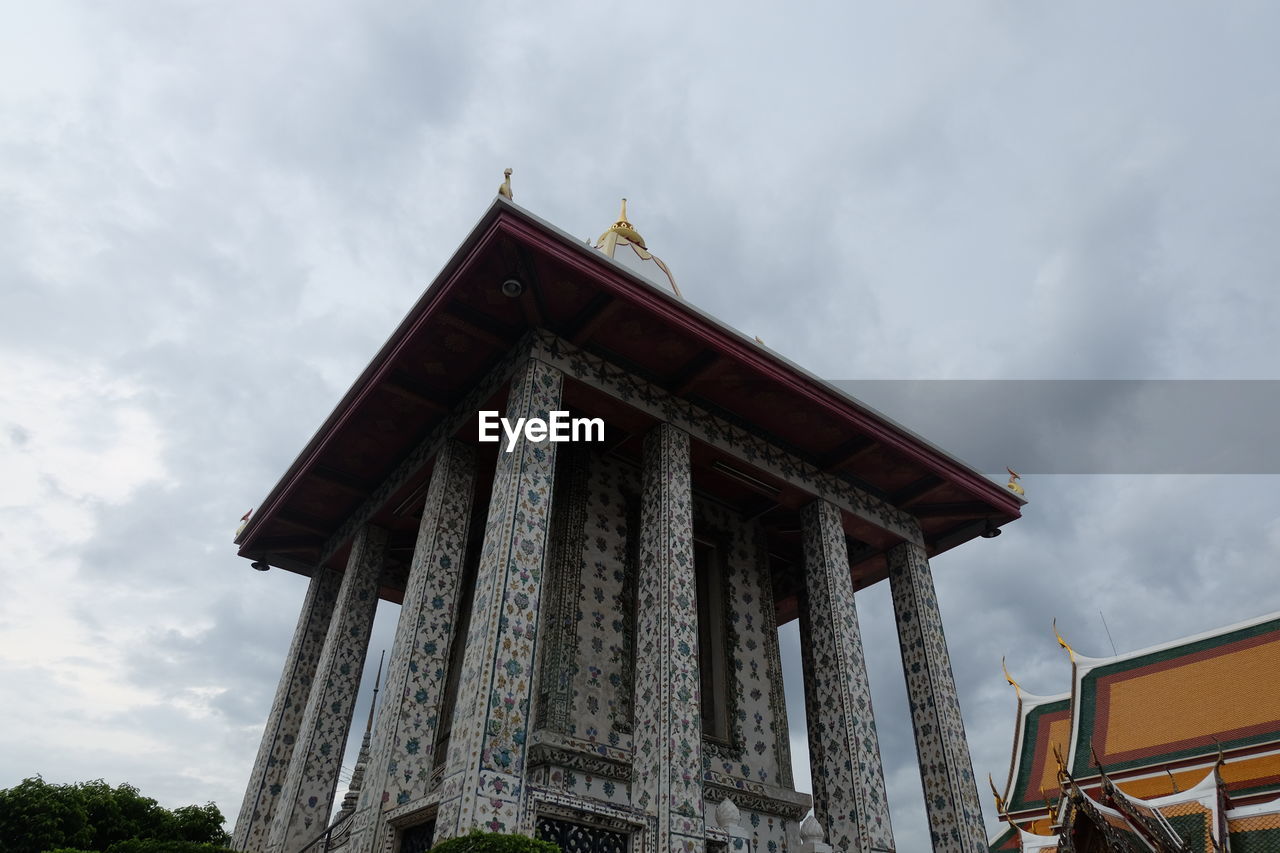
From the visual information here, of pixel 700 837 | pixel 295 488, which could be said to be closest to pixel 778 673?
pixel 700 837

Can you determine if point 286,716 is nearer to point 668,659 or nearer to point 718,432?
point 668,659

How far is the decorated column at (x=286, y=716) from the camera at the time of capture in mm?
11500

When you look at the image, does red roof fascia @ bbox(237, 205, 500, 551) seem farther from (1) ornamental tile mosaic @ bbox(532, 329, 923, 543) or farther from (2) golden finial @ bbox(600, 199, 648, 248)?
(2) golden finial @ bbox(600, 199, 648, 248)

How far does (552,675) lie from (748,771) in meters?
3.09

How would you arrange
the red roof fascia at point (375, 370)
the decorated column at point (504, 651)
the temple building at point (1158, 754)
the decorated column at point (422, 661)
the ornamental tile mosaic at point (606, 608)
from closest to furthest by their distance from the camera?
the decorated column at point (504, 651), the decorated column at point (422, 661), the red roof fascia at point (375, 370), the ornamental tile mosaic at point (606, 608), the temple building at point (1158, 754)

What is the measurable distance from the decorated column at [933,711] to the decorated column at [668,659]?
4.22m

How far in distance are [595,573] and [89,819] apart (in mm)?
7828

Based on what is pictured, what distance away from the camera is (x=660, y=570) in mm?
8977

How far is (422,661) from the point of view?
8969mm

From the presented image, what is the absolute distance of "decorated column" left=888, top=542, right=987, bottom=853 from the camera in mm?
10477

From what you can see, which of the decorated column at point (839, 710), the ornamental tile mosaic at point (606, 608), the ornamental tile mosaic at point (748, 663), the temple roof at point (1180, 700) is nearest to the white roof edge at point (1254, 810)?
the temple roof at point (1180, 700)

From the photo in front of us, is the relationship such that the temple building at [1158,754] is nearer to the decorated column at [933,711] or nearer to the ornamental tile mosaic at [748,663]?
the decorated column at [933,711]

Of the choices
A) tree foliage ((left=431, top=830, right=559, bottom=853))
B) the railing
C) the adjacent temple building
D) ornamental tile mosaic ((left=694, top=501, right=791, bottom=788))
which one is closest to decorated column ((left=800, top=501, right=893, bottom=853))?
the adjacent temple building

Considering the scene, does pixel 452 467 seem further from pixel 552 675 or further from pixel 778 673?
pixel 778 673
